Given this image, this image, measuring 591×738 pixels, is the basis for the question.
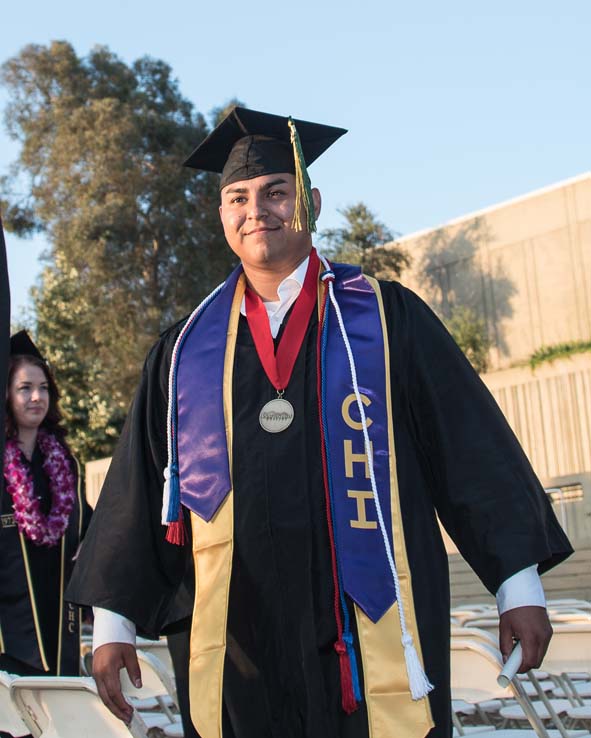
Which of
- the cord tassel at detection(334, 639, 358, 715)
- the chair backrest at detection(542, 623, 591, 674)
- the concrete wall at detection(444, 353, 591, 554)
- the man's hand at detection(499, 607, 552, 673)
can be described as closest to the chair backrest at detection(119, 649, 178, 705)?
the chair backrest at detection(542, 623, 591, 674)

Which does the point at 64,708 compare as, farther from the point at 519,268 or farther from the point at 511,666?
the point at 519,268

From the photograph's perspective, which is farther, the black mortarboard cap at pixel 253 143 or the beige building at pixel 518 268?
the beige building at pixel 518 268

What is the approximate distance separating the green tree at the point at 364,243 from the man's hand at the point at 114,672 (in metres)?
22.0

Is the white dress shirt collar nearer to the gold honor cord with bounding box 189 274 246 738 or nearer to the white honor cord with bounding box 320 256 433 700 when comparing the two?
the white honor cord with bounding box 320 256 433 700

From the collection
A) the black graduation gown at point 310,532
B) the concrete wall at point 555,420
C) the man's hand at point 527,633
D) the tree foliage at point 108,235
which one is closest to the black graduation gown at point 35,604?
the black graduation gown at point 310,532

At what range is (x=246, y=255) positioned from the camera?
8.83 feet

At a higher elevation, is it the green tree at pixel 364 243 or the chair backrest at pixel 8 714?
the green tree at pixel 364 243

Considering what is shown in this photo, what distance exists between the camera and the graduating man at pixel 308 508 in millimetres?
2312

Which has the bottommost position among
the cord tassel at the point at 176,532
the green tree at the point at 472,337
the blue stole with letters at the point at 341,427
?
the cord tassel at the point at 176,532

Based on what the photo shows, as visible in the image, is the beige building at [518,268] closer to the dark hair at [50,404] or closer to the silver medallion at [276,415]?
the dark hair at [50,404]

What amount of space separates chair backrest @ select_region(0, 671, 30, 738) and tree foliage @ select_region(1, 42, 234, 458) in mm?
17413

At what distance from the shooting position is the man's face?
2658 millimetres

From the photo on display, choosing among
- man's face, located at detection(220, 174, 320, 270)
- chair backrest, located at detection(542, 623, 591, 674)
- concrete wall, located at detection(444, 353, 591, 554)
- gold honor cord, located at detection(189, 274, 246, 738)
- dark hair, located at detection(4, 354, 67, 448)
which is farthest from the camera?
concrete wall, located at detection(444, 353, 591, 554)

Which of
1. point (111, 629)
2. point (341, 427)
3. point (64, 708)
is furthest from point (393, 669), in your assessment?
point (64, 708)
